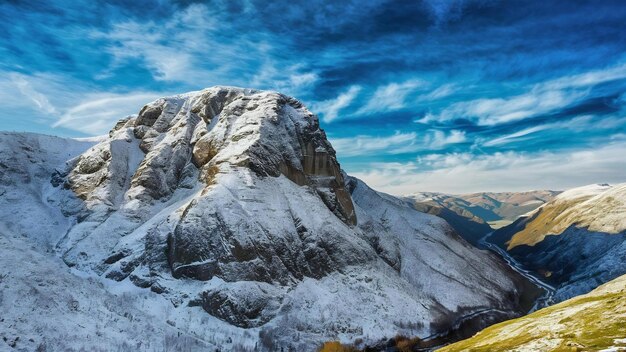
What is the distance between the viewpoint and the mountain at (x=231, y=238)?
91.8 m

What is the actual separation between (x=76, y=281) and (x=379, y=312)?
223 ft

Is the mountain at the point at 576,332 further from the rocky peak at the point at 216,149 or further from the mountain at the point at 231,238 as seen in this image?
the rocky peak at the point at 216,149

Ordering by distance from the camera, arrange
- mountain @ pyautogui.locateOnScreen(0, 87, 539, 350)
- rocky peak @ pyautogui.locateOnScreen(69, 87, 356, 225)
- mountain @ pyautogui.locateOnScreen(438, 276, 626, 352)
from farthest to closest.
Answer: rocky peak @ pyautogui.locateOnScreen(69, 87, 356, 225) < mountain @ pyautogui.locateOnScreen(0, 87, 539, 350) < mountain @ pyautogui.locateOnScreen(438, 276, 626, 352)

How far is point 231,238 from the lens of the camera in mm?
106188

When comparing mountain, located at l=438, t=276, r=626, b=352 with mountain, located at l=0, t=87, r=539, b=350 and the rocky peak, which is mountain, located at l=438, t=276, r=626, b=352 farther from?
the rocky peak

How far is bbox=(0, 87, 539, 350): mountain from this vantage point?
9181 cm

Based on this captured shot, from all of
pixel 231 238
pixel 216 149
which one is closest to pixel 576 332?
pixel 231 238

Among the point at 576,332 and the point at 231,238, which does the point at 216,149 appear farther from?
the point at 576,332

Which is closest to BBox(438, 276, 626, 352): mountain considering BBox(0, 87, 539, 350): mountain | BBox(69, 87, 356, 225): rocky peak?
BBox(0, 87, 539, 350): mountain

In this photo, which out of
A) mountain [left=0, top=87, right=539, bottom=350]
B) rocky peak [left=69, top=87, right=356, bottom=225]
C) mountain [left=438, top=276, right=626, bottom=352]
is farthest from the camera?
rocky peak [left=69, top=87, right=356, bottom=225]

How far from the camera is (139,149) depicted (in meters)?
157

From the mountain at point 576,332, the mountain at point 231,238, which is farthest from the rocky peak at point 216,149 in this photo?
the mountain at point 576,332

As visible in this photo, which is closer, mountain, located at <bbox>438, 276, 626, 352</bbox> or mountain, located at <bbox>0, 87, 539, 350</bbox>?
mountain, located at <bbox>438, 276, 626, 352</bbox>

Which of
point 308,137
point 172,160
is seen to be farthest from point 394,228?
point 172,160
